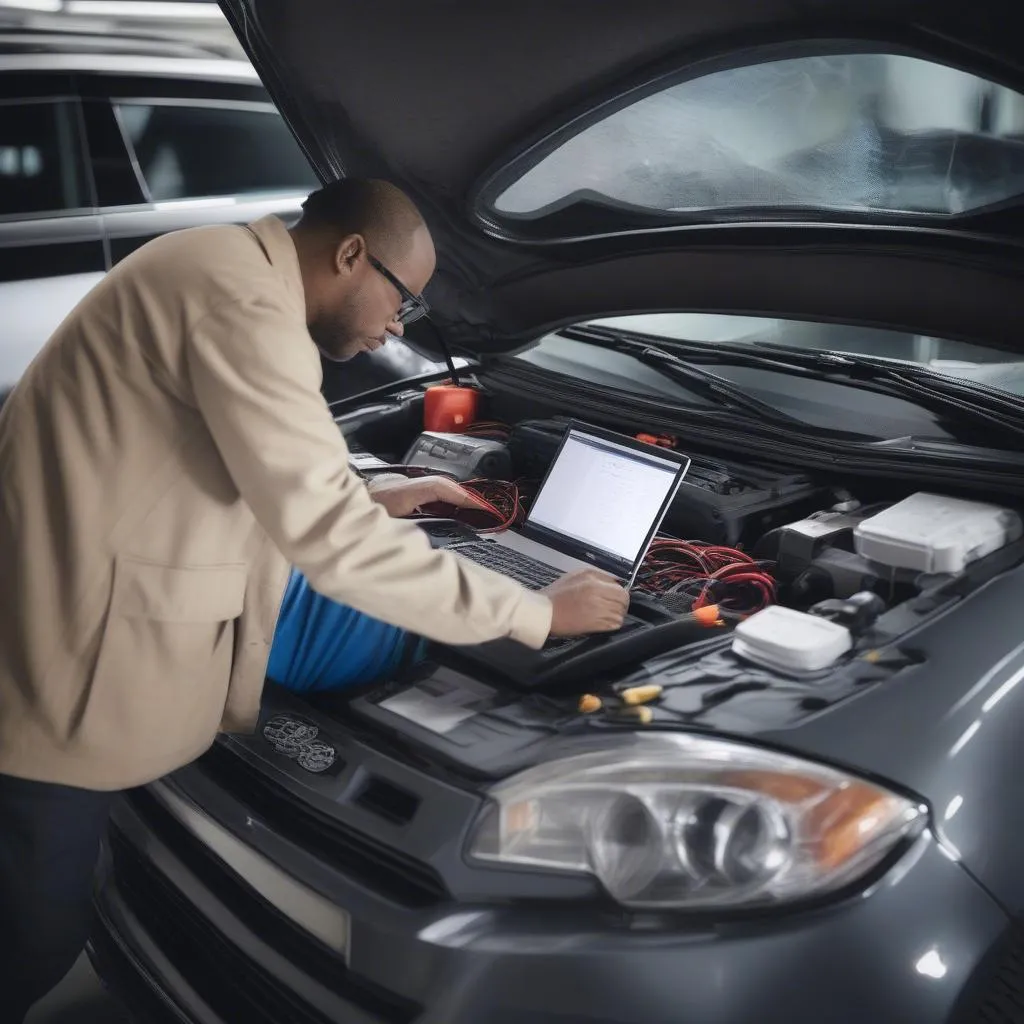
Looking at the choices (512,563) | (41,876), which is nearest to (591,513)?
(512,563)

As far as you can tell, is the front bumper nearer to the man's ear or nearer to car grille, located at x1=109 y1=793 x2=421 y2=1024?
car grille, located at x1=109 y1=793 x2=421 y2=1024

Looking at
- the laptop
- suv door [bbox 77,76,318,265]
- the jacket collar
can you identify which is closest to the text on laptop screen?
the laptop

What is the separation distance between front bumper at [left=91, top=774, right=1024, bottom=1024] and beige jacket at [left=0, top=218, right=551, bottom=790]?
292mm

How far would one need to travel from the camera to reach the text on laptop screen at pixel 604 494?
5.29ft

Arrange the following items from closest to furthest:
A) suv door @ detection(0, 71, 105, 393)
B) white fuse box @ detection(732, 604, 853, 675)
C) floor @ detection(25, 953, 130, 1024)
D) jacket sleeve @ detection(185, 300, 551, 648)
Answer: jacket sleeve @ detection(185, 300, 551, 648) < white fuse box @ detection(732, 604, 853, 675) < floor @ detection(25, 953, 130, 1024) < suv door @ detection(0, 71, 105, 393)

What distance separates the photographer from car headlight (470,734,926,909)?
3.39ft

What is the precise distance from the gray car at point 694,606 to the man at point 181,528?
0.38ft

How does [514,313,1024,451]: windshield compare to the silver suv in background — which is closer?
[514,313,1024,451]: windshield

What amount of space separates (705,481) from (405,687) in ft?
2.20

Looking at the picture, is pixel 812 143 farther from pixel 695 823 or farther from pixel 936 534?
pixel 695 823

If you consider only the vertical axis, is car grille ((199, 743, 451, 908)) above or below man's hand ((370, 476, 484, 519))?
below

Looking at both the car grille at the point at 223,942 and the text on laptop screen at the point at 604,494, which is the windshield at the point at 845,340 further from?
the car grille at the point at 223,942

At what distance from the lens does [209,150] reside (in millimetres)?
3850

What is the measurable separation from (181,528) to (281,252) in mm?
341
